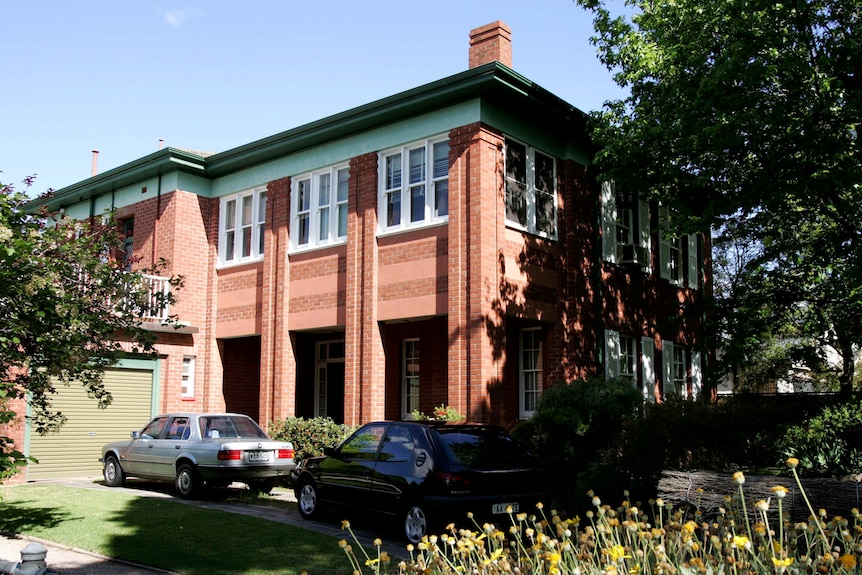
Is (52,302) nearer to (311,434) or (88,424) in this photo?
(311,434)

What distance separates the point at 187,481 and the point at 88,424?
6.39 metres

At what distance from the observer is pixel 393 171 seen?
18188mm

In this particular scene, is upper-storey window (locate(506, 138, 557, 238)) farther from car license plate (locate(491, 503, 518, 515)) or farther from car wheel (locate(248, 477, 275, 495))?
car license plate (locate(491, 503, 518, 515))

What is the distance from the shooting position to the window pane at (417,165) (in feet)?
57.8

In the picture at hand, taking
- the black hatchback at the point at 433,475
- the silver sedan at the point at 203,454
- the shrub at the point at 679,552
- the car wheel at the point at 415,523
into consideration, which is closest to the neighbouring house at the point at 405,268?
the silver sedan at the point at 203,454

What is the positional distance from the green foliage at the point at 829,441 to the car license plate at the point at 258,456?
8.75 m

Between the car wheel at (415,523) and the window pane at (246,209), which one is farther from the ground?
the window pane at (246,209)

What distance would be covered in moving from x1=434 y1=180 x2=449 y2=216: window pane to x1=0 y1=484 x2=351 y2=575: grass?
7698mm

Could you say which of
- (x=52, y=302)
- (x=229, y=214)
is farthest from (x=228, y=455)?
(x=229, y=214)

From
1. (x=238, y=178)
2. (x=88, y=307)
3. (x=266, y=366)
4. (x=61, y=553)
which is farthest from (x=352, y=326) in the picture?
(x=61, y=553)

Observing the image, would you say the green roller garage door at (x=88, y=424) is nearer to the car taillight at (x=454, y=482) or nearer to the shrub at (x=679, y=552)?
the car taillight at (x=454, y=482)

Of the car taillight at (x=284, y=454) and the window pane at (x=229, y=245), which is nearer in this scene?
the car taillight at (x=284, y=454)

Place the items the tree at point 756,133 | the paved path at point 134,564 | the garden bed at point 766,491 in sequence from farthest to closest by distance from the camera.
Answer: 1. the tree at point 756,133
2. the paved path at point 134,564
3. the garden bed at point 766,491

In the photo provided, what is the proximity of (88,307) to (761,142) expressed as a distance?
37.4 ft
